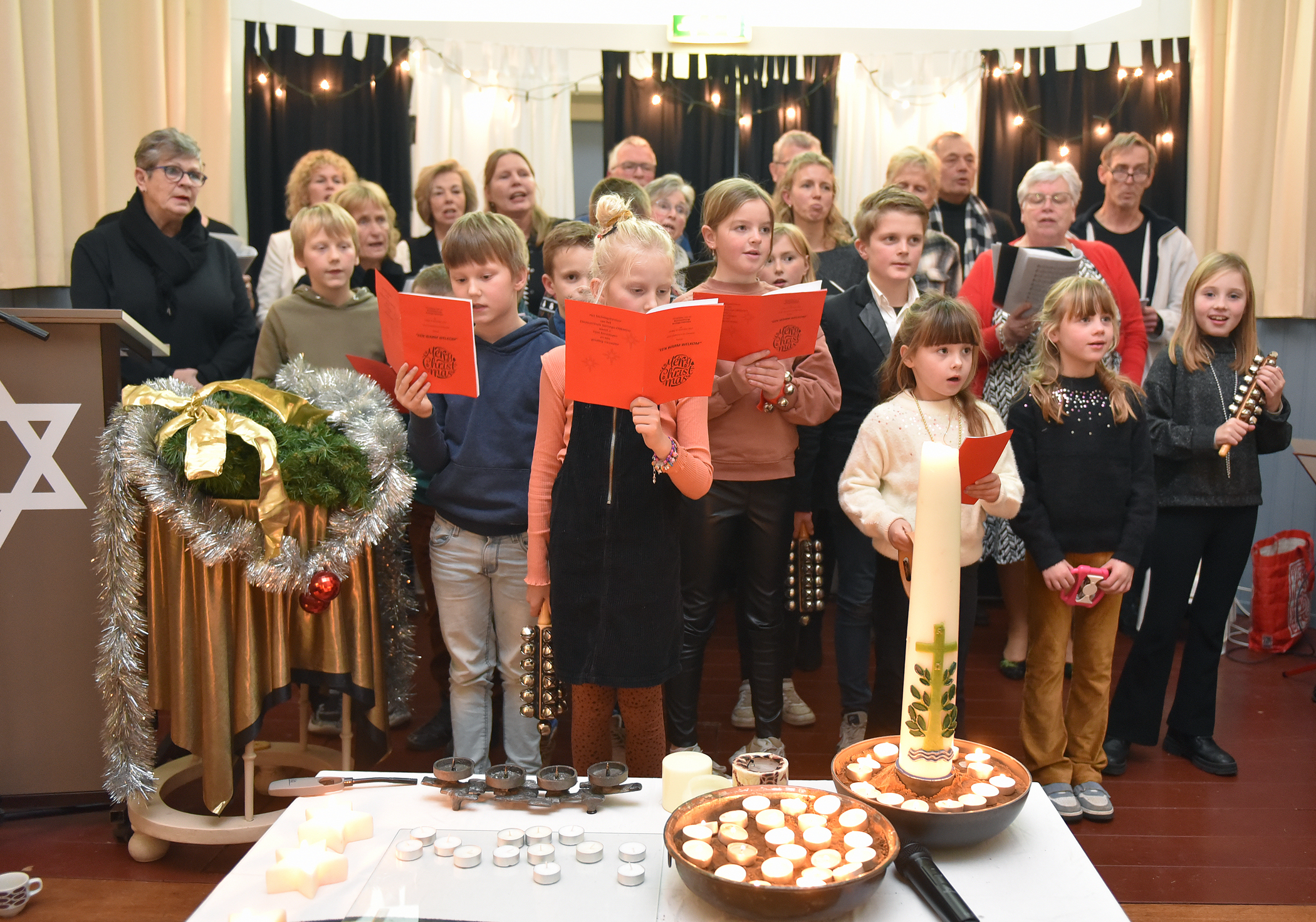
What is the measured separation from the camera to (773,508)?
2.55 metres

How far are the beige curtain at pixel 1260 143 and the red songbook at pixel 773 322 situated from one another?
294cm

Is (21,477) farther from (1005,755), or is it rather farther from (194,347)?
(1005,755)

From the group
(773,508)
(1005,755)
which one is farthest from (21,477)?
(1005,755)

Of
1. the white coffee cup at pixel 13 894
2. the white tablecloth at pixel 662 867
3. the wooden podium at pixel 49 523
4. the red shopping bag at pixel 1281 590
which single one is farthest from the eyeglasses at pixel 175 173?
the red shopping bag at pixel 1281 590

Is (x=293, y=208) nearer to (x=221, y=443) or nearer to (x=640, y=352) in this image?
(x=221, y=443)

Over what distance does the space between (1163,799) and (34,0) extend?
14.3 feet

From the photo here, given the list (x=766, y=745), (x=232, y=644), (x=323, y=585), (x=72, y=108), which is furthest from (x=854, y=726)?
(x=72, y=108)

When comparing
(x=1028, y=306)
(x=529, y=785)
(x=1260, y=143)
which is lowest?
(x=529, y=785)

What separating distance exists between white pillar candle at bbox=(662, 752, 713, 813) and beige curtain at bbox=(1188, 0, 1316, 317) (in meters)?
3.94

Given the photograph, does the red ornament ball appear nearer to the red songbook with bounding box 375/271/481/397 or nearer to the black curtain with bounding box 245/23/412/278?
the red songbook with bounding box 375/271/481/397

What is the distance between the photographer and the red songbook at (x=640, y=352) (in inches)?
64.0

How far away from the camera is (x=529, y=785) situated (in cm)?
128

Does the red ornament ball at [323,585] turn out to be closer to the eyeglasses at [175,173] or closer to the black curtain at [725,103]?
the eyeglasses at [175,173]

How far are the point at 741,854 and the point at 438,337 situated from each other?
1302 mm
